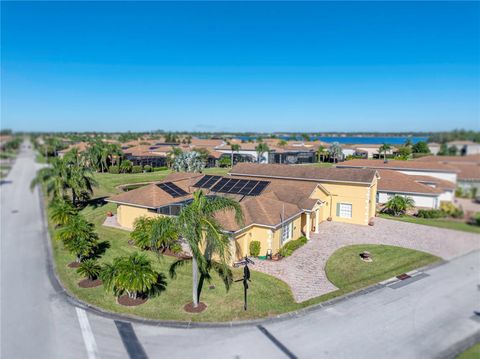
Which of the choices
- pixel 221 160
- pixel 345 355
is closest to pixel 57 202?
pixel 345 355

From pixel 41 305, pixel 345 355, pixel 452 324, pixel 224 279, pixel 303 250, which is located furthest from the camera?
pixel 303 250

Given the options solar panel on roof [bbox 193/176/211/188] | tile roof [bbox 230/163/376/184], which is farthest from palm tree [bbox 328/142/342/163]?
solar panel on roof [bbox 193/176/211/188]

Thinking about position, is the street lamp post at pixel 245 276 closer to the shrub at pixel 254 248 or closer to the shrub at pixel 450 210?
the shrub at pixel 254 248

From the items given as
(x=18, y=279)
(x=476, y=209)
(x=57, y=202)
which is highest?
(x=476, y=209)

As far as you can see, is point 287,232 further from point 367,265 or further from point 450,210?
point 450,210

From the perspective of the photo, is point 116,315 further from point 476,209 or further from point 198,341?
point 476,209

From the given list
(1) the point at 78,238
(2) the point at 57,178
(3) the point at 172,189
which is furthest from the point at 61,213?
(3) the point at 172,189
